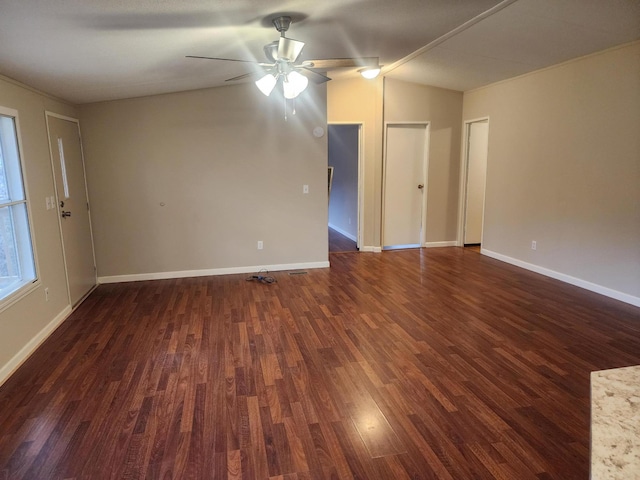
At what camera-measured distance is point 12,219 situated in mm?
3143

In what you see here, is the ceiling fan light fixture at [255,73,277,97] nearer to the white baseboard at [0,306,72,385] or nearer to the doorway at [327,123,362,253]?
the white baseboard at [0,306,72,385]

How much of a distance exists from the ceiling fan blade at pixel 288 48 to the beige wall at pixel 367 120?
10.3 ft

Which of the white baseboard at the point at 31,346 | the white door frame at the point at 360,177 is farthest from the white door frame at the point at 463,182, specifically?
the white baseboard at the point at 31,346

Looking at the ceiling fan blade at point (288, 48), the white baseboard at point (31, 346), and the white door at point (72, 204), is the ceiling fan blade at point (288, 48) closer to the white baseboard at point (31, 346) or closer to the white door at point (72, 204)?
the white door at point (72, 204)

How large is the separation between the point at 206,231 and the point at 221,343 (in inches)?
86.8

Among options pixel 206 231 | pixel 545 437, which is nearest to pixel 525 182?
pixel 545 437

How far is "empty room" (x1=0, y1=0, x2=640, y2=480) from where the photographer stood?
211 cm

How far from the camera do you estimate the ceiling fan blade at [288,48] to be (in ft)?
8.61

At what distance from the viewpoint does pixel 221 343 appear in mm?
3270

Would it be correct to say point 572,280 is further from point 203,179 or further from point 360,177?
point 203,179

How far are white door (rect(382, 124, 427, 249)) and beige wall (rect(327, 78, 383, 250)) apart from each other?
26 centimetres

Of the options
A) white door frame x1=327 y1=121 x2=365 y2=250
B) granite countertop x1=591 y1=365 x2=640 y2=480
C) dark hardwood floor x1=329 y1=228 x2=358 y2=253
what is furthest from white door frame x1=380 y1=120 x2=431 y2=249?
granite countertop x1=591 y1=365 x2=640 y2=480

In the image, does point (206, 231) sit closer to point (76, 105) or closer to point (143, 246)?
point (143, 246)

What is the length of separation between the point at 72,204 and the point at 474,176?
19.2 feet
